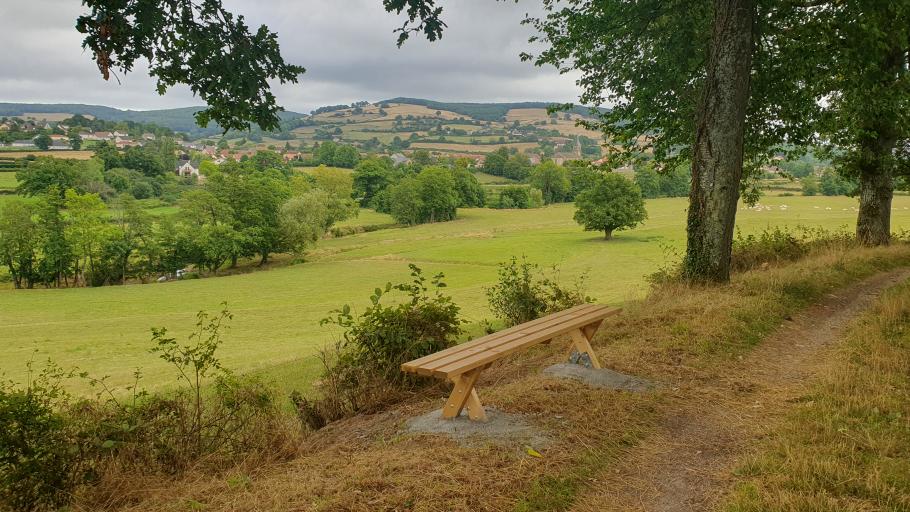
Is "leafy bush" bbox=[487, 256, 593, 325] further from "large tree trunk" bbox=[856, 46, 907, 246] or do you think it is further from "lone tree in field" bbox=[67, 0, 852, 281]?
"large tree trunk" bbox=[856, 46, 907, 246]

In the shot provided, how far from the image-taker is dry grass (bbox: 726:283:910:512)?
11.5 ft

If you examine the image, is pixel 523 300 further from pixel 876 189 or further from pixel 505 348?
pixel 876 189

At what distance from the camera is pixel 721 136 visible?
9695 millimetres

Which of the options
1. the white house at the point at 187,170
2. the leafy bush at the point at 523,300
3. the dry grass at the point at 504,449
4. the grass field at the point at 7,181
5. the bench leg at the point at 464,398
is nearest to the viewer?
the dry grass at the point at 504,449

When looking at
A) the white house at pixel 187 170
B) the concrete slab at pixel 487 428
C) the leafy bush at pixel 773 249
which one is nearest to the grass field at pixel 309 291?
the leafy bush at pixel 773 249

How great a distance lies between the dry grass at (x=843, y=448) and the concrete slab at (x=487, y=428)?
160 centimetres

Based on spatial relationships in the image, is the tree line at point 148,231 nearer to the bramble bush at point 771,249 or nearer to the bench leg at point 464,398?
the bramble bush at point 771,249

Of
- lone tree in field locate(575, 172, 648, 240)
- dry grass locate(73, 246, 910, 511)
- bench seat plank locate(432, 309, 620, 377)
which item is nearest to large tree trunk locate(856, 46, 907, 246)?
dry grass locate(73, 246, 910, 511)

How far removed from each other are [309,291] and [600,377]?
3856 centimetres

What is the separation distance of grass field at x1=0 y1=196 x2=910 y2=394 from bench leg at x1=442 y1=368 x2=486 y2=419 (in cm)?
1006

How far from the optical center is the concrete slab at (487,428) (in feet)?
15.0

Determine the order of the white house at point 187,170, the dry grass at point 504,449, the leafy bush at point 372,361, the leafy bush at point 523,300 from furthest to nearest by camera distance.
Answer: the white house at point 187,170 → the leafy bush at point 523,300 → the leafy bush at point 372,361 → the dry grass at point 504,449

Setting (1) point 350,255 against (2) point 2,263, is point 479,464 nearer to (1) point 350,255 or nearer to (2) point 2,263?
(1) point 350,255

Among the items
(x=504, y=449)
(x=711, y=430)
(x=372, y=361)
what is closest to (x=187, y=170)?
(x=372, y=361)
